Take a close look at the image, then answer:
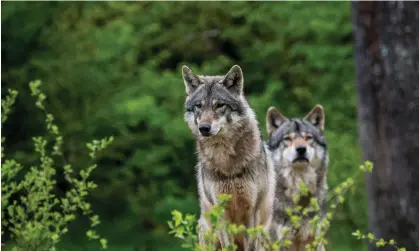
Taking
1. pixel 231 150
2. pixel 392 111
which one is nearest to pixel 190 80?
pixel 231 150

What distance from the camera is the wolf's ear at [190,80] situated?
822 centimetres

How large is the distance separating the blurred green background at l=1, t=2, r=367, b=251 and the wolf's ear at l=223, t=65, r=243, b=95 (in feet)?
30.6

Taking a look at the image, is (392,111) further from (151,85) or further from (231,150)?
(151,85)

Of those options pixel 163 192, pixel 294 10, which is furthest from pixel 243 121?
pixel 294 10

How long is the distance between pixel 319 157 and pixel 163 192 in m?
9.40

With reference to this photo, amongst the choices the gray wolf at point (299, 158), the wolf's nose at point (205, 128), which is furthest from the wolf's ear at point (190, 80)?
the gray wolf at point (299, 158)

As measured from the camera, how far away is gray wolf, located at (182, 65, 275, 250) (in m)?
8.02

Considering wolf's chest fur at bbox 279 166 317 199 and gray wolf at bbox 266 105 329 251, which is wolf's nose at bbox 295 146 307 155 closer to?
gray wolf at bbox 266 105 329 251

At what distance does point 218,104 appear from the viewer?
26.1 feet

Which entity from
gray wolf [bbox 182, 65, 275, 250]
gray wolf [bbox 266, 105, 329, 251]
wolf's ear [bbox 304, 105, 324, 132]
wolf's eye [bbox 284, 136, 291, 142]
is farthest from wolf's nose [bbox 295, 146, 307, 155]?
gray wolf [bbox 182, 65, 275, 250]

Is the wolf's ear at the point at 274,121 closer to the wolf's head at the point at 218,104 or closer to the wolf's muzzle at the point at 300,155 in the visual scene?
the wolf's muzzle at the point at 300,155

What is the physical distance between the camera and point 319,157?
427 inches

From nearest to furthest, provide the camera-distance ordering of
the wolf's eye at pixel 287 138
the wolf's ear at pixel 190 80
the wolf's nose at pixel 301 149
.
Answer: the wolf's ear at pixel 190 80
the wolf's nose at pixel 301 149
the wolf's eye at pixel 287 138

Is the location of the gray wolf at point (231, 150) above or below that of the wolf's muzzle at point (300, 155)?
below
